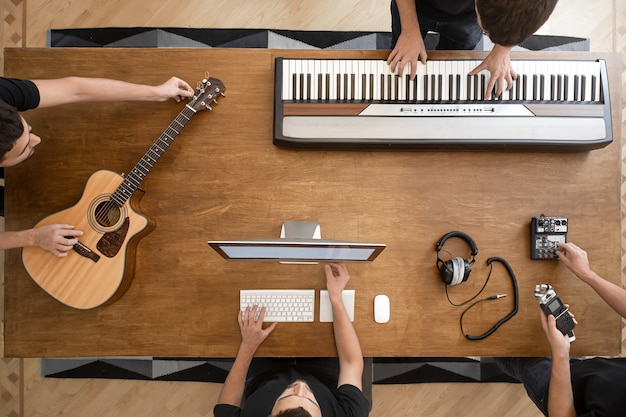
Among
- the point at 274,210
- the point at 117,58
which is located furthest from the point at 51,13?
the point at 274,210

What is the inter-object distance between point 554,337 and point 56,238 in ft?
5.61

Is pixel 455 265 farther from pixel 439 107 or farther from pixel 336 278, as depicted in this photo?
pixel 439 107

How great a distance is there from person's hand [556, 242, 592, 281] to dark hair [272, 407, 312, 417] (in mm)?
1026

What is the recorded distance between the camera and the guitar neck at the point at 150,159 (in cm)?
150

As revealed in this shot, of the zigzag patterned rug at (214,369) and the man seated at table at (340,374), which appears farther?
the zigzag patterned rug at (214,369)

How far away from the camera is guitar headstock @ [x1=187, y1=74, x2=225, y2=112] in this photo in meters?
1.55

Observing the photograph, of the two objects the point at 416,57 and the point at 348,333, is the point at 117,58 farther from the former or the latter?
the point at 348,333

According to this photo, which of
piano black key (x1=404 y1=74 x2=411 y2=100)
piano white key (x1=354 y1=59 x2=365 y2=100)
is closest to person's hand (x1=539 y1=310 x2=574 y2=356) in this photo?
piano black key (x1=404 y1=74 x2=411 y2=100)

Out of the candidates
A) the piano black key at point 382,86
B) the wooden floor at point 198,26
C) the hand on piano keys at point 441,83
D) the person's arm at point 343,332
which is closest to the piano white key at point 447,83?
the hand on piano keys at point 441,83

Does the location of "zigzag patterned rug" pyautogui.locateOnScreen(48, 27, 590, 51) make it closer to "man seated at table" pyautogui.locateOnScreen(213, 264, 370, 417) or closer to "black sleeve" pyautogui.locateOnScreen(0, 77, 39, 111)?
"black sleeve" pyautogui.locateOnScreen(0, 77, 39, 111)

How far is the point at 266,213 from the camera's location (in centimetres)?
159

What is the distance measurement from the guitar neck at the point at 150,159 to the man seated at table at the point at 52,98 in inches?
3.5

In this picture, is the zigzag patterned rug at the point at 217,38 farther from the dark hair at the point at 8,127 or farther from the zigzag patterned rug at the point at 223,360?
the dark hair at the point at 8,127

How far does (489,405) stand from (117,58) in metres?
2.39
